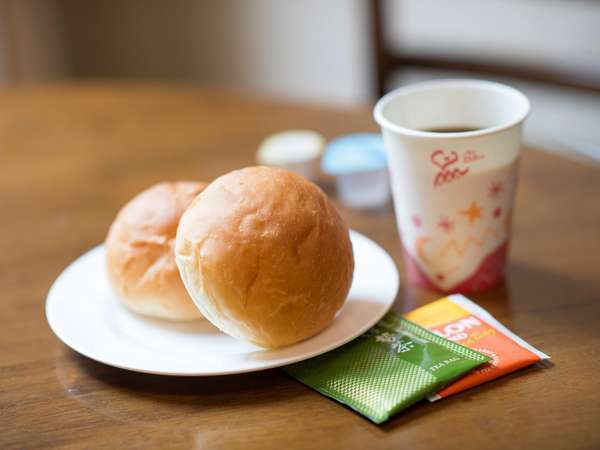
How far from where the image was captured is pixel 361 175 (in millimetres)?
1102

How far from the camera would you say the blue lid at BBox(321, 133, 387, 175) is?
3.64ft

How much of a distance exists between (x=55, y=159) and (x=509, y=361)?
907 millimetres

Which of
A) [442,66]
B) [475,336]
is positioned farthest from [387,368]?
[442,66]

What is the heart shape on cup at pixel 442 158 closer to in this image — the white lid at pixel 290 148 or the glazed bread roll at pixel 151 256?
the glazed bread roll at pixel 151 256

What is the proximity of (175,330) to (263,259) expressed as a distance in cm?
16

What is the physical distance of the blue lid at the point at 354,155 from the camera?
3.64ft

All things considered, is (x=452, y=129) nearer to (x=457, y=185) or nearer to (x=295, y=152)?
→ (x=457, y=185)

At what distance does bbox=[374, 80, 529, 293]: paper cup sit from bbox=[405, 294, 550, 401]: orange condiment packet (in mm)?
46

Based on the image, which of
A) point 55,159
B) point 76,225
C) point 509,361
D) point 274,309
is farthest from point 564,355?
point 55,159

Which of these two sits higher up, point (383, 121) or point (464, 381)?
point (383, 121)

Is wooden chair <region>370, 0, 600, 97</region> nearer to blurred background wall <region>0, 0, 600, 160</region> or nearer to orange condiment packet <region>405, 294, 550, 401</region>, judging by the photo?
blurred background wall <region>0, 0, 600, 160</region>

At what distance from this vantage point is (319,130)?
135cm

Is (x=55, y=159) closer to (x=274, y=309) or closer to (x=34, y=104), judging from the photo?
(x=34, y=104)

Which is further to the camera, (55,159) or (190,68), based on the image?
(190,68)
